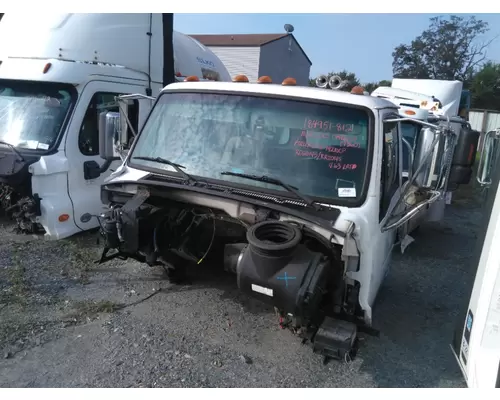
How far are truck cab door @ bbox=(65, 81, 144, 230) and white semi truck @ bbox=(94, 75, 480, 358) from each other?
1.89 meters

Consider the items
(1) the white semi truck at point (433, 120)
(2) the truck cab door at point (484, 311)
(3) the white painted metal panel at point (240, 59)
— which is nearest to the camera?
(2) the truck cab door at point (484, 311)

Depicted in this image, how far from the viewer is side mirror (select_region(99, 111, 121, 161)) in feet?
14.5

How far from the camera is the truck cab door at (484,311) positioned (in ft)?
7.75

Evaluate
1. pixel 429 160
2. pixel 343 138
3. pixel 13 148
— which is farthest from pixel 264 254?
pixel 13 148

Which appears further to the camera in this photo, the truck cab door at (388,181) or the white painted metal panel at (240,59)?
the white painted metal panel at (240,59)

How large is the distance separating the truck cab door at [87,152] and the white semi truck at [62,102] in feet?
0.04

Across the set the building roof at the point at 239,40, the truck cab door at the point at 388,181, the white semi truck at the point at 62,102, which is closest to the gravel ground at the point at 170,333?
the white semi truck at the point at 62,102

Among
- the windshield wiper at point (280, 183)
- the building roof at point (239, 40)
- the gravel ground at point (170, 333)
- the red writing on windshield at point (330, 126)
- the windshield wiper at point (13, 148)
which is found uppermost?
the building roof at point (239, 40)

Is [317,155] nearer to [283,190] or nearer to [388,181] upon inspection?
[283,190]

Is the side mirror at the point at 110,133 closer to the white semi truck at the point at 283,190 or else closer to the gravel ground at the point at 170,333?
the white semi truck at the point at 283,190

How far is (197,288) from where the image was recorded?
456 centimetres

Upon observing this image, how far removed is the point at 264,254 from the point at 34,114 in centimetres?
414

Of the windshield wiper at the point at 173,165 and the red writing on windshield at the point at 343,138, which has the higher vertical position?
the red writing on windshield at the point at 343,138

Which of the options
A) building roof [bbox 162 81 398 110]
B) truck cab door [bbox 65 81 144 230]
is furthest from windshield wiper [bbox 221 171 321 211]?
truck cab door [bbox 65 81 144 230]
